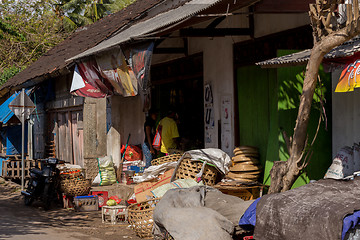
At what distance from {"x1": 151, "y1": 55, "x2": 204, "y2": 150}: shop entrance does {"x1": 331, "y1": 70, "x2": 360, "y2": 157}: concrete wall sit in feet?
14.8

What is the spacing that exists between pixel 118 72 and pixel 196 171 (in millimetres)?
2288

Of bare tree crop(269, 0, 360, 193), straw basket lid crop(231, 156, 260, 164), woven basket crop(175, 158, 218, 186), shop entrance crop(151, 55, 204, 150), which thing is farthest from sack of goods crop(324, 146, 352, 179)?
shop entrance crop(151, 55, 204, 150)

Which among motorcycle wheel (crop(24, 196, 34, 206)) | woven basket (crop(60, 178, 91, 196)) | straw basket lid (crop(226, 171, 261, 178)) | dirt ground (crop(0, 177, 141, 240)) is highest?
straw basket lid (crop(226, 171, 261, 178))

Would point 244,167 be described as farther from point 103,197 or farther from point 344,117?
point 103,197

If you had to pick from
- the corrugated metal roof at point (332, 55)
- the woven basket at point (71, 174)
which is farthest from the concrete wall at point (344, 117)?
the woven basket at point (71, 174)

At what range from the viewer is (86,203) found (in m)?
11.2

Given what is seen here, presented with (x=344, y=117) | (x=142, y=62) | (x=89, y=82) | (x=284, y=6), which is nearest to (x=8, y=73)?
(x=89, y=82)

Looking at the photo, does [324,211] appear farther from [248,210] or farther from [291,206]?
[248,210]

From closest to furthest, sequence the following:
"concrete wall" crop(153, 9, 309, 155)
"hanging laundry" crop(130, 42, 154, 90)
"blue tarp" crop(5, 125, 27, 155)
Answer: "hanging laundry" crop(130, 42, 154, 90), "concrete wall" crop(153, 9, 309, 155), "blue tarp" crop(5, 125, 27, 155)

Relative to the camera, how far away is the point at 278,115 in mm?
7844

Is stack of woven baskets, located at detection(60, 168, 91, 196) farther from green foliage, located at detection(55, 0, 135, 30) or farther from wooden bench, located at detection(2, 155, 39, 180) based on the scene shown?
green foliage, located at detection(55, 0, 135, 30)

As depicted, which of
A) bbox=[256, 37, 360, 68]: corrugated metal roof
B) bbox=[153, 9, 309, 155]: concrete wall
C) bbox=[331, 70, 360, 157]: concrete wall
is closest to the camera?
bbox=[256, 37, 360, 68]: corrugated metal roof

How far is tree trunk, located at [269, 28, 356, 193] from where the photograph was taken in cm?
544

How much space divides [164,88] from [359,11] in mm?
8535
